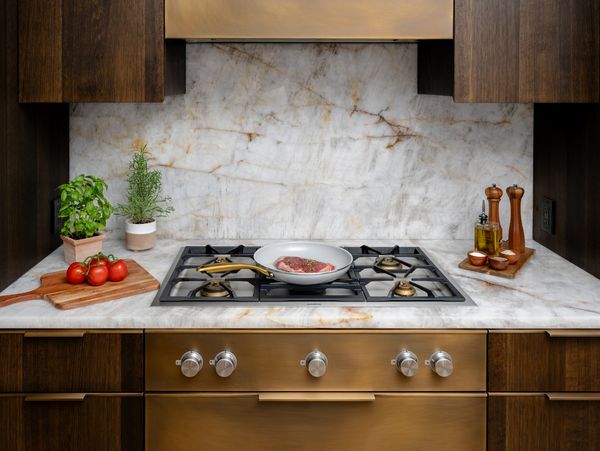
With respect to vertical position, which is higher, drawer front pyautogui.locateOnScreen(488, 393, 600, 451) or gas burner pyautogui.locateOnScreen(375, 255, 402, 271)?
gas burner pyautogui.locateOnScreen(375, 255, 402, 271)

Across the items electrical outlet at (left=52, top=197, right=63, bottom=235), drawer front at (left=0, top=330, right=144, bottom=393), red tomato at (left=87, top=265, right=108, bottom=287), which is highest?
electrical outlet at (left=52, top=197, right=63, bottom=235)

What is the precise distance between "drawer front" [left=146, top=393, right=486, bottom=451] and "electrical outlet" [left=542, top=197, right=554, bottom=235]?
873 millimetres

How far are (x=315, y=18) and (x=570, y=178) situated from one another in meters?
1.02

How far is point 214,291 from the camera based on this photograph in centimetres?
174

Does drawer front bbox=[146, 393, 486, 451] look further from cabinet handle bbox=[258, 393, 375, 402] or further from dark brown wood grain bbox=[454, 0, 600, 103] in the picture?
dark brown wood grain bbox=[454, 0, 600, 103]

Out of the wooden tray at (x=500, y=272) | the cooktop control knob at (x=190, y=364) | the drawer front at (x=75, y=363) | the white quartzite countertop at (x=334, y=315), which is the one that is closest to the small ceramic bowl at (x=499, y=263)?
the wooden tray at (x=500, y=272)

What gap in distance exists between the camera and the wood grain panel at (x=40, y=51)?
1.82m

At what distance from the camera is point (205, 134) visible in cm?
232

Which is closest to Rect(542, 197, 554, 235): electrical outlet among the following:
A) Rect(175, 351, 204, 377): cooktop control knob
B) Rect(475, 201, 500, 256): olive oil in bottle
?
Rect(475, 201, 500, 256): olive oil in bottle

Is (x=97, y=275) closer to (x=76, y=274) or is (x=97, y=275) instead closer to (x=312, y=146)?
(x=76, y=274)

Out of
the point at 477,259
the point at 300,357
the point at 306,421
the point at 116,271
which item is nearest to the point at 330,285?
the point at 300,357

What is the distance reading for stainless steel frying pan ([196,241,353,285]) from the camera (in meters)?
1.76

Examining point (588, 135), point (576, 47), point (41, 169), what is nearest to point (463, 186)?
point (588, 135)

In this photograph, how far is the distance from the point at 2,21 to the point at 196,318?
3.37 ft
